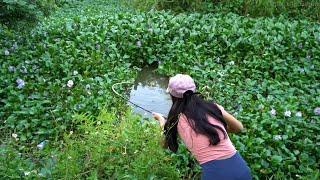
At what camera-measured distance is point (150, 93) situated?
6.33 m

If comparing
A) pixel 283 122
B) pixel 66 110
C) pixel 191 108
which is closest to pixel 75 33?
pixel 66 110

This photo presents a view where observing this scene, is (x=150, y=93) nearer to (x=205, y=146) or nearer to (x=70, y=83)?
(x=70, y=83)

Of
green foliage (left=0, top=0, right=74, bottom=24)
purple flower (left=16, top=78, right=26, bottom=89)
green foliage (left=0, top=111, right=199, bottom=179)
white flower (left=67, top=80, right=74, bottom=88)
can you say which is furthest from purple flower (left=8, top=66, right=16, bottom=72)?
green foliage (left=0, top=111, right=199, bottom=179)

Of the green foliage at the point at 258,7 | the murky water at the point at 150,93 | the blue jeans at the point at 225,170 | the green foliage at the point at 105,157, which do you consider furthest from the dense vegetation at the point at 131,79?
the green foliage at the point at 258,7

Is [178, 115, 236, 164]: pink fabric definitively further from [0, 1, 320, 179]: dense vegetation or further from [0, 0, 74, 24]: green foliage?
[0, 0, 74, 24]: green foliage

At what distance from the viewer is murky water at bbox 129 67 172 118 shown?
19.2 ft

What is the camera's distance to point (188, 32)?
766cm

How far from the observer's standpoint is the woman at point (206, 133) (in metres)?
3.27

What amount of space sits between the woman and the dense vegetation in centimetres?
44

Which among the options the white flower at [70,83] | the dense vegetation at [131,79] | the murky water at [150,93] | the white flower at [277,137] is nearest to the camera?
the dense vegetation at [131,79]

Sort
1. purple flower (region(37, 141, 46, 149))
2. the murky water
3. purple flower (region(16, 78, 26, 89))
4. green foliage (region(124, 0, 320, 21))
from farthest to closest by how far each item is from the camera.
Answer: green foliage (region(124, 0, 320, 21)) → the murky water → purple flower (region(16, 78, 26, 89)) → purple flower (region(37, 141, 46, 149))

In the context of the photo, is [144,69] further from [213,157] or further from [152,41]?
[213,157]

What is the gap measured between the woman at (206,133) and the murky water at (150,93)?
2.17 metres

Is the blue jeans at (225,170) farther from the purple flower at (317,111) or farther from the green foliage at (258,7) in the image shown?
the green foliage at (258,7)
